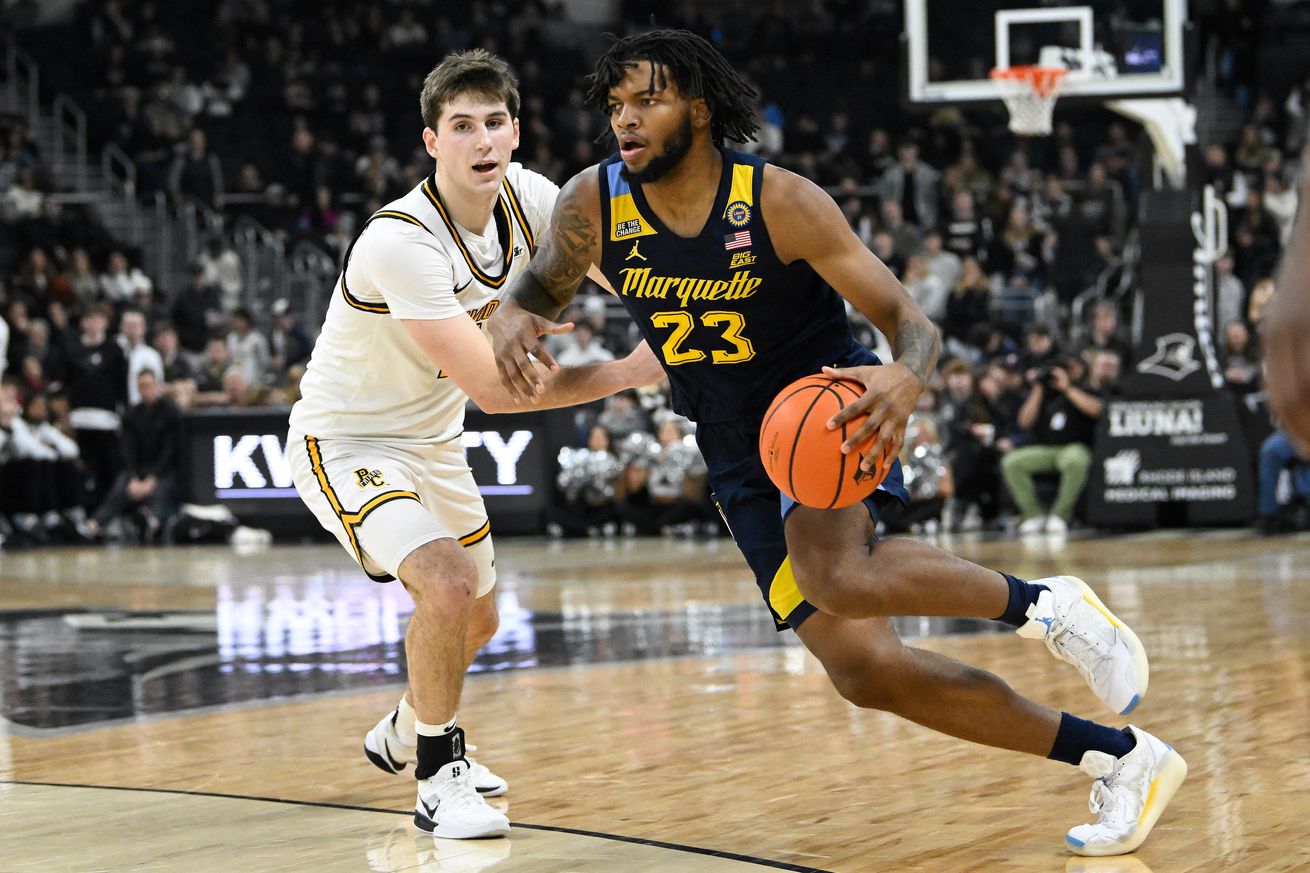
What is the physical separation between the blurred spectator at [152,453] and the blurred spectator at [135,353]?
705 mm

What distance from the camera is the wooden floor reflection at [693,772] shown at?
13.4 feet

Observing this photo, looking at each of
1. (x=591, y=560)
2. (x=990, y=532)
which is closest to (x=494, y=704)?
(x=591, y=560)

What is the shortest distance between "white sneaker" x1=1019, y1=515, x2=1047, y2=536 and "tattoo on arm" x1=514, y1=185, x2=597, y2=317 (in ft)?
34.3

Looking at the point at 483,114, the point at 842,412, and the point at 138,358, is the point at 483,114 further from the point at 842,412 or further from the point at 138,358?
the point at 138,358

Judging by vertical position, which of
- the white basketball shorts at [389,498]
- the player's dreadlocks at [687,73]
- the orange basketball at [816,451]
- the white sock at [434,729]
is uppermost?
the player's dreadlocks at [687,73]

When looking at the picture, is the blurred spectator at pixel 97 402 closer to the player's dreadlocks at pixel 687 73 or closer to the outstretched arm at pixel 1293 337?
the player's dreadlocks at pixel 687 73

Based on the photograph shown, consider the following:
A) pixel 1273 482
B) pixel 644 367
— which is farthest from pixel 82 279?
pixel 644 367

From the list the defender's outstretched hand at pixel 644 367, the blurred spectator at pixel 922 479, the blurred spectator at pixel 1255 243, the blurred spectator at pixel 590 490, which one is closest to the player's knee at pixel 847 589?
the defender's outstretched hand at pixel 644 367

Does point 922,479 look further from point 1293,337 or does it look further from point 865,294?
point 1293,337

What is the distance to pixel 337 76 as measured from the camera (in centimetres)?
2402

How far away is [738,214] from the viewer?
414 centimetres

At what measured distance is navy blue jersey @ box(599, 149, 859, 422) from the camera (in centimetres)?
416

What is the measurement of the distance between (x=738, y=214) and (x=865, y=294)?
379mm

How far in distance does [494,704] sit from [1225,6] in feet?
59.8
